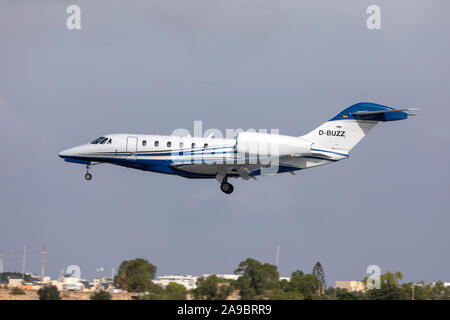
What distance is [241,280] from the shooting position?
4459cm

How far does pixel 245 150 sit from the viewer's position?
137 ft

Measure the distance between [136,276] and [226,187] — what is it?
273 inches

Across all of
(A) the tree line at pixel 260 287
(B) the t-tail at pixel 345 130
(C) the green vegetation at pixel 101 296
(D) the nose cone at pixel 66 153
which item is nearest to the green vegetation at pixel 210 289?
(A) the tree line at pixel 260 287

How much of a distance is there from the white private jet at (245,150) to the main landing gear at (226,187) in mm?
210

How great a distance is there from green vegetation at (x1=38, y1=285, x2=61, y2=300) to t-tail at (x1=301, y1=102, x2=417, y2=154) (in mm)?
15191

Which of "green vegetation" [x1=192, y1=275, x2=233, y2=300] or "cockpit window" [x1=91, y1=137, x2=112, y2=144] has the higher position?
"cockpit window" [x1=91, y1=137, x2=112, y2=144]

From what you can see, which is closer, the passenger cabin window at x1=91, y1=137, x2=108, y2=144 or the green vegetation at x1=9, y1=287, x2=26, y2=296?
the green vegetation at x1=9, y1=287, x2=26, y2=296

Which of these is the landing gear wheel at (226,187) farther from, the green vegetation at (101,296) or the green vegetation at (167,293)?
the green vegetation at (101,296)

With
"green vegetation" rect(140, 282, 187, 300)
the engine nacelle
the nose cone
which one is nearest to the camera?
"green vegetation" rect(140, 282, 187, 300)

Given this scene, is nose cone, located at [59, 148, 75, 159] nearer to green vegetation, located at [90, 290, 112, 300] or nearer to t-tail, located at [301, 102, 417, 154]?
green vegetation, located at [90, 290, 112, 300]

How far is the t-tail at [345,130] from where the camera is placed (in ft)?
142

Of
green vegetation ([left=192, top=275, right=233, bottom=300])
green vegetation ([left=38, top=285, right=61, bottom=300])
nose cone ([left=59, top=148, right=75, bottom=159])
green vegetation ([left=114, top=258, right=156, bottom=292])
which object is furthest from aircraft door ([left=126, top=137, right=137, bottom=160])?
green vegetation ([left=38, top=285, right=61, bottom=300])

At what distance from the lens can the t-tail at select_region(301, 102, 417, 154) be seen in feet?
142
